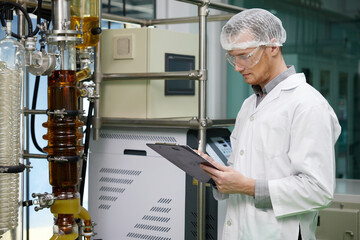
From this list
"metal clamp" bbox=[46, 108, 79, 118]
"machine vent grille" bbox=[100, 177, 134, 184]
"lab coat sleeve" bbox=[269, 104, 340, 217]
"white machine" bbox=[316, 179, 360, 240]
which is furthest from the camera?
"white machine" bbox=[316, 179, 360, 240]

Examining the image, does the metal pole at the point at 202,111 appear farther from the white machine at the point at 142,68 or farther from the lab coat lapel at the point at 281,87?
the lab coat lapel at the point at 281,87

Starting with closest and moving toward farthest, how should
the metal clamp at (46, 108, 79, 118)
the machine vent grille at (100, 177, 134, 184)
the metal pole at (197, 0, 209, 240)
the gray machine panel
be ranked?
the metal clamp at (46, 108, 79, 118) < the metal pole at (197, 0, 209, 240) < the gray machine panel < the machine vent grille at (100, 177, 134, 184)

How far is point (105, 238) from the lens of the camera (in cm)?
245

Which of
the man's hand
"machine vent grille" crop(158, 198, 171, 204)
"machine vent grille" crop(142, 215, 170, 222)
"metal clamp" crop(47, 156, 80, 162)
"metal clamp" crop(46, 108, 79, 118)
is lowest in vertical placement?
"machine vent grille" crop(142, 215, 170, 222)

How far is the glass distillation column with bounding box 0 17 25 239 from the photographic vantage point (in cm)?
158

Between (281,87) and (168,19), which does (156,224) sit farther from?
(168,19)

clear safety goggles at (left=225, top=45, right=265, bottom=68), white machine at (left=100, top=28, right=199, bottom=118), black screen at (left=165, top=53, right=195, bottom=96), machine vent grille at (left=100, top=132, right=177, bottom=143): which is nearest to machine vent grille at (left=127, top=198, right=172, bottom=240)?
machine vent grille at (left=100, top=132, right=177, bottom=143)

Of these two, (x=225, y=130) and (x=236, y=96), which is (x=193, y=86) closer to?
(x=225, y=130)

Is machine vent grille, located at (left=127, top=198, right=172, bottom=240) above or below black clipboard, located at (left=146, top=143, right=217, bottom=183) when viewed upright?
below

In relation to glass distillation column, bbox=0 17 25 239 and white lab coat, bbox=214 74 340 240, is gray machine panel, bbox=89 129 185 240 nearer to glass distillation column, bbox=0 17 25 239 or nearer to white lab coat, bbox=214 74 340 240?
white lab coat, bbox=214 74 340 240

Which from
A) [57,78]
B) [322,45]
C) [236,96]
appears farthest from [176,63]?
[322,45]

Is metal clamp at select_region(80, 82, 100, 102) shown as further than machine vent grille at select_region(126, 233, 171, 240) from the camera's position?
No

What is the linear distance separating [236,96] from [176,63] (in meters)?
1.77

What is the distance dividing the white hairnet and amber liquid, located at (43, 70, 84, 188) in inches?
21.5
